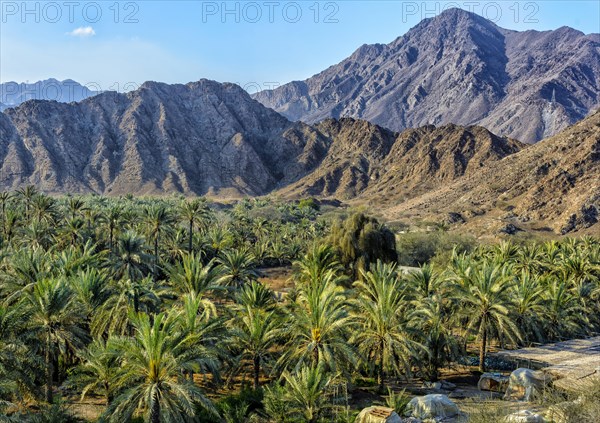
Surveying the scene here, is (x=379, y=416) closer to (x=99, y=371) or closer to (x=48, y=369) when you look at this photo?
(x=99, y=371)

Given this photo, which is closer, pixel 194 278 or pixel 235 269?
pixel 194 278

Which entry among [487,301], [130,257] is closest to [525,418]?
[487,301]

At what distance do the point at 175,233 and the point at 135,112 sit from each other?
146 m

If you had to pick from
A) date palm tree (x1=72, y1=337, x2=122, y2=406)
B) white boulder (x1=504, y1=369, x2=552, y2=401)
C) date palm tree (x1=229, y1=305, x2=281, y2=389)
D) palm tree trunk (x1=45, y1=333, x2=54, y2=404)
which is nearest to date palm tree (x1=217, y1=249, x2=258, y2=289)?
date palm tree (x1=229, y1=305, x2=281, y2=389)

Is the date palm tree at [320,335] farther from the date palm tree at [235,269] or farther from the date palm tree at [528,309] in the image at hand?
the date palm tree at [528,309]

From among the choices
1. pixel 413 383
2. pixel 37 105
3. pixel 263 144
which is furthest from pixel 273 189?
pixel 413 383

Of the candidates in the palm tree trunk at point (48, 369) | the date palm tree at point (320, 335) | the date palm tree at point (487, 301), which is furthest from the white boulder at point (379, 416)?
the palm tree trunk at point (48, 369)

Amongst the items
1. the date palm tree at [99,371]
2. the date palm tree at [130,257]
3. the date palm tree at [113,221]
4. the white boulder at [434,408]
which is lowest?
the white boulder at [434,408]

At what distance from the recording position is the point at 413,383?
26.0 metres

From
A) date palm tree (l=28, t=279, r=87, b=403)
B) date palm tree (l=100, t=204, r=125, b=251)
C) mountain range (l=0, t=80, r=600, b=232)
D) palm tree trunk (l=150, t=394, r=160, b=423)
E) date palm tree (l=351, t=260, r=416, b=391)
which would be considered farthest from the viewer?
mountain range (l=0, t=80, r=600, b=232)

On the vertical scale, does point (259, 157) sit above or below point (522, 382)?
above

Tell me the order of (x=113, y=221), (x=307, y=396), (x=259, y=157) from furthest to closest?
(x=259, y=157)
(x=113, y=221)
(x=307, y=396)

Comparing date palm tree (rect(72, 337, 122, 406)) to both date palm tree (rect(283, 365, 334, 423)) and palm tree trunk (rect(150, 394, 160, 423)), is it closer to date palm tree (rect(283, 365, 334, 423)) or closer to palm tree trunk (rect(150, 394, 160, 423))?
palm tree trunk (rect(150, 394, 160, 423))

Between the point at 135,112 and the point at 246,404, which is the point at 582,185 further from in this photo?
the point at 135,112
